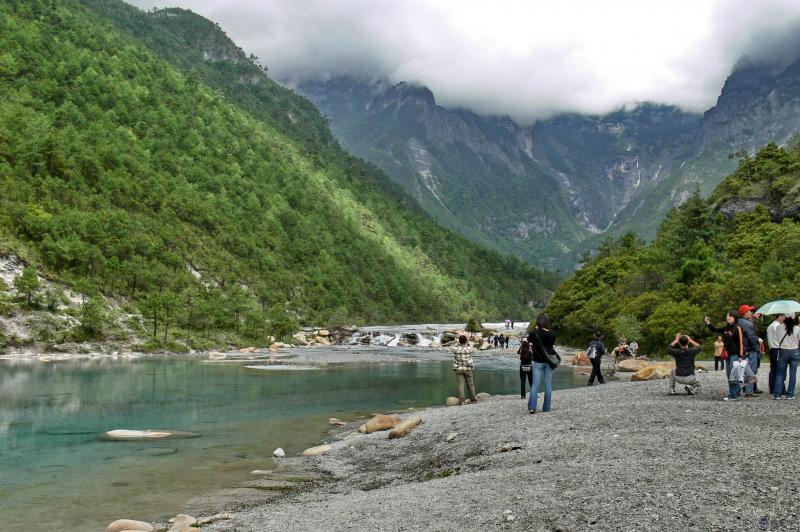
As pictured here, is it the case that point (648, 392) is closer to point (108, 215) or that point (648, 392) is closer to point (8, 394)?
point (8, 394)

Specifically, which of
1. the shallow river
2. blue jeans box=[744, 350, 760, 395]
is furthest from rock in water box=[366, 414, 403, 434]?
blue jeans box=[744, 350, 760, 395]

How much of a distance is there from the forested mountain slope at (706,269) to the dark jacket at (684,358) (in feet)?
109

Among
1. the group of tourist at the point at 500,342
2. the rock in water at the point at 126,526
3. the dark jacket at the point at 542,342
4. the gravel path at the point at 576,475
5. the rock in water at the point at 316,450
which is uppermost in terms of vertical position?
the dark jacket at the point at 542,342

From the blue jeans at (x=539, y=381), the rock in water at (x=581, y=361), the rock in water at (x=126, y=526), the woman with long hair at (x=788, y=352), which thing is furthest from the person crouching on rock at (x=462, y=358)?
the rock in water at (x=581, y=361)

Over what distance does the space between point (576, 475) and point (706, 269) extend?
6291 cm

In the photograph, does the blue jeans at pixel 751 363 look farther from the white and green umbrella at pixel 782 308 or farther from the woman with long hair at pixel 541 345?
the woman with long hair at pixel 541 345

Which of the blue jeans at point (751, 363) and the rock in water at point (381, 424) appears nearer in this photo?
the blue jeans at point (751, 363)

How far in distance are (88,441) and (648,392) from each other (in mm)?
23602

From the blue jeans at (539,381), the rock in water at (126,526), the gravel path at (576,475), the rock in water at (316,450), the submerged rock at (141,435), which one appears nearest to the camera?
the gravel path at (576,475)

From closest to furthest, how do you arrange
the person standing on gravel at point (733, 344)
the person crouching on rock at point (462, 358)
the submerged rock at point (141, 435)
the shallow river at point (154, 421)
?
the shallow river at point (154, 421) < the person standing on gravel at point (733, 344) < the submerged rock at point (141, 435) < the person crouching on rock at point (462, 358)

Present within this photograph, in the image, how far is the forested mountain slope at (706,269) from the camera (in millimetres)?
55594

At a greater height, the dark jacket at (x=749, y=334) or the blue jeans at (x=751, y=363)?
the dark jacket at (x=749, y=334)

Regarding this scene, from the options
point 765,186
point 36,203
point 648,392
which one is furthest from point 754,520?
point 36,203

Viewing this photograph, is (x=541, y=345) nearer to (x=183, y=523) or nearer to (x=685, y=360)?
(x=685, y=360)
